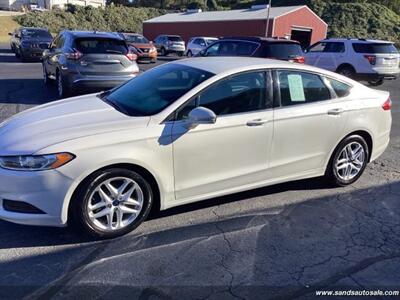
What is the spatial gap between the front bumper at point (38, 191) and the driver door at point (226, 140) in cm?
102

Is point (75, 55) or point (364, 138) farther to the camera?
point (75, 55)

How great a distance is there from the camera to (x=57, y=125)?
3684mm

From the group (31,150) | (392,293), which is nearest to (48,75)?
(31,150)

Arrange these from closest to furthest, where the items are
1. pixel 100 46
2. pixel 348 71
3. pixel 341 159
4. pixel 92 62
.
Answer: pixel 341 159 → pixel 92 62 → pixel 100 46 → pixel 348 71

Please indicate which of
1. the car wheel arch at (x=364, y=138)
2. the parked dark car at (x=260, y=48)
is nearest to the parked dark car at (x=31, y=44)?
the parked dark car at (x=260, y=48)

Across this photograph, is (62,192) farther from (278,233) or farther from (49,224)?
(278,233)

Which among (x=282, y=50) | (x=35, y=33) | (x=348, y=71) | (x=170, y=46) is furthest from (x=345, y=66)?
(x=170, y=46)

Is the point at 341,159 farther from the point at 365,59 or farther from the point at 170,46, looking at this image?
the point at 170,46

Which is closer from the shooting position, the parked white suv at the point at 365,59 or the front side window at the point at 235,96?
the front side window at the point at 235,96

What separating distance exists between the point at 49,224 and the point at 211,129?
5.32ft

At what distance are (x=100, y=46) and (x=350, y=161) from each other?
6426 mm

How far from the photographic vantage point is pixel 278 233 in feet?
12.6

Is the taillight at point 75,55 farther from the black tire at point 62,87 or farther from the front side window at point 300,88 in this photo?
the front side window at point 300,88

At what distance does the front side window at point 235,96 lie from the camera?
390cm
